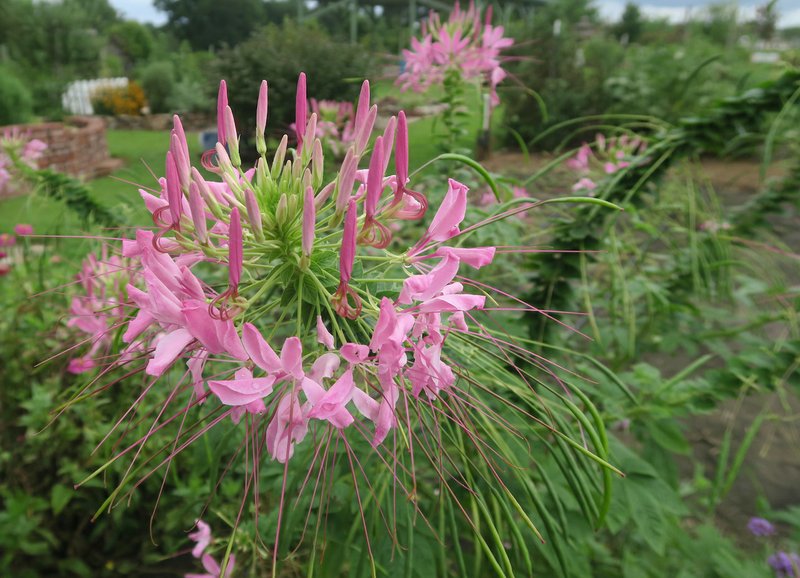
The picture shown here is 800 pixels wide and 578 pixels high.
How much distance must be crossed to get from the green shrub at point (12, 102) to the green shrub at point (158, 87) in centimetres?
318

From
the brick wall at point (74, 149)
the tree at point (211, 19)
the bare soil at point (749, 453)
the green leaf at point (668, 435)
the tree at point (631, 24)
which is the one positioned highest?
the tree at point (211, 19)

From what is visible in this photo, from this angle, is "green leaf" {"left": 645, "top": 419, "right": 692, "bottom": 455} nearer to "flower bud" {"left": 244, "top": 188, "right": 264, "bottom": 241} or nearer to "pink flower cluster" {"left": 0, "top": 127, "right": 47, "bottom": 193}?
"flower bud" {"left": 244, "top": 188, "right": 264, "bottom": 241}

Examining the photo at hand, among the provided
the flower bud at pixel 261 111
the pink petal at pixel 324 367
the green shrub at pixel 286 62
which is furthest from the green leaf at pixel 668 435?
the green shrub at pixel 286 62

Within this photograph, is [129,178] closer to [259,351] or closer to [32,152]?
[32,152]

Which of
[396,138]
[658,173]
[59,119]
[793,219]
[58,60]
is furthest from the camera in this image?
[58,60]

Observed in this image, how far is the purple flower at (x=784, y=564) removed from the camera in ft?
4.68

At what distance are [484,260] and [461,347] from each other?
137 millimetres

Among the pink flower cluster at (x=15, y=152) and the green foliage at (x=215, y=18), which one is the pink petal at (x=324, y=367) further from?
the green foliage at (x=215, y=18)

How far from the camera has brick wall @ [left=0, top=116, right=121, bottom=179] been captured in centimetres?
690

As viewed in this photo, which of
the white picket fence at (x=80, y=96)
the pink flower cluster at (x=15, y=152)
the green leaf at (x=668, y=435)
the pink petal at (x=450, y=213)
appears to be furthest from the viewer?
the white picket fence at (x=80, y=96)

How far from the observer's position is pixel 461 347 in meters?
0.67

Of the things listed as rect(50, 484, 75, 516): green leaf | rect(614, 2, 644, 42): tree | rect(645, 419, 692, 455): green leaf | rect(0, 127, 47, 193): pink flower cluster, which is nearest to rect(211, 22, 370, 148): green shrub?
rect(0, 127, 47, 193): pink flower cluster

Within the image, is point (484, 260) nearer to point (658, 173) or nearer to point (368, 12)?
point (658, 173)

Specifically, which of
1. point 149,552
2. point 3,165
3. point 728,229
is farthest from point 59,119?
point 728,229
